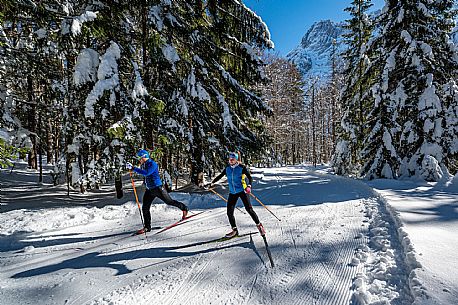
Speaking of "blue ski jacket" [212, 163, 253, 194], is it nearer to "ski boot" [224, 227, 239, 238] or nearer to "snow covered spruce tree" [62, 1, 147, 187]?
"ski boot" [224, 227, 239, 238]

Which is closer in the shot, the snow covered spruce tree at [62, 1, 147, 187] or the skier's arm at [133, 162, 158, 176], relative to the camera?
the skier's arm at [133, 162, 158, 176]

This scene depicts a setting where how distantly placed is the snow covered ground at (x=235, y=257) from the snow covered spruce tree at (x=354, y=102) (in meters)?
9.68

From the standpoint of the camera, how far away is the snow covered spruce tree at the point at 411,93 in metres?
13.2

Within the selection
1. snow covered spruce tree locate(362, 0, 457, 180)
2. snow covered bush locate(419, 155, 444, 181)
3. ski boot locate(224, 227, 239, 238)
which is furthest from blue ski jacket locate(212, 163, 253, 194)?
snow covered spruce tree locate(362, 0, 457, 180)

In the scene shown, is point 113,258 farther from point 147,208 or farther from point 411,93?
point 411,93

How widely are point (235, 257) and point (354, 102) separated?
15889 millimetres

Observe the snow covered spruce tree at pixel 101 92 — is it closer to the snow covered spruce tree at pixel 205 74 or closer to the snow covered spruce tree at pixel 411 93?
the snow covered spruce tree at pixel 205 74

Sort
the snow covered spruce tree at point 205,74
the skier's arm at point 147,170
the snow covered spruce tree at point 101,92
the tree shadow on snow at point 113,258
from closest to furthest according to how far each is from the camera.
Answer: the tree shadow on snow at point 113,258
the skier's arm at point 147,170
the snow covered spruce tree at point 101,92
the snow covered spruce tree at point 205,74

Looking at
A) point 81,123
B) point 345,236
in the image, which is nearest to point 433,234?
point 345,236

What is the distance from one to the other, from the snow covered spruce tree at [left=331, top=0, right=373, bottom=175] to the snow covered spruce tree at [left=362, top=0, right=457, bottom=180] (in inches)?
51.8

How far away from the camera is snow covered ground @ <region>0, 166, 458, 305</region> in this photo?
11.8 feet

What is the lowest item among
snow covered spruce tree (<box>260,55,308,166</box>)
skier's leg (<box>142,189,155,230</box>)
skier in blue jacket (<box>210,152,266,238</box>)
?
skier's leg (<box>142,189,155,230</box>)

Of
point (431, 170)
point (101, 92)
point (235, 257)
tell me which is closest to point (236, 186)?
point (235, 257)

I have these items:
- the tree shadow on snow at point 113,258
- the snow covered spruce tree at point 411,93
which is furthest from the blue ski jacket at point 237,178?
the snow covered spruce tree at point 411,93
